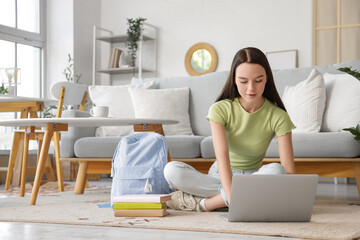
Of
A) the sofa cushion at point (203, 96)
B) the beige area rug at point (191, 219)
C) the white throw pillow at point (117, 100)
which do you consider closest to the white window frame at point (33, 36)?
the white throw pillow at point (117, 100)

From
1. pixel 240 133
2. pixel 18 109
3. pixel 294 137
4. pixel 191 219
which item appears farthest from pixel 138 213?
pixel 18 109

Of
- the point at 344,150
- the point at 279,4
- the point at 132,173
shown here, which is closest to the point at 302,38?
the point at 279,4

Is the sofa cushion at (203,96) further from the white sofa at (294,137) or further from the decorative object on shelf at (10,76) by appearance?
the decorative object on shelf at (10,76)

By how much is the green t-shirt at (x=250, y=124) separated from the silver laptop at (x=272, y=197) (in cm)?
34

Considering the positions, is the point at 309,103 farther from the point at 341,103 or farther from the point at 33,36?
the point at 33,36

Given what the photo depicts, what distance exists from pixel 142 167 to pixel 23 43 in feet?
12.1

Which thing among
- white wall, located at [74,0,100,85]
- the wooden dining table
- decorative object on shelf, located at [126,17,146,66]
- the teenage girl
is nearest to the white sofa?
the wooden dining table

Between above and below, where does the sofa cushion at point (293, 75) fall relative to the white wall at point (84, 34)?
below

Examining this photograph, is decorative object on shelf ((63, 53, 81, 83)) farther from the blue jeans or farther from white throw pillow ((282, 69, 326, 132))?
the blue jeans

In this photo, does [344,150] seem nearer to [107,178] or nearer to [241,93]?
[241,93]

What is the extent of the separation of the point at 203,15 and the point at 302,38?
1.15 meters

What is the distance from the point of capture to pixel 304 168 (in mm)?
2867

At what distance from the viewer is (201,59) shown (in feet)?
18.8

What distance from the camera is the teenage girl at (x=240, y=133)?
2014 millimetres
